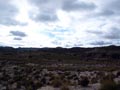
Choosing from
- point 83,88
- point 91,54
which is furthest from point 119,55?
point 83,88

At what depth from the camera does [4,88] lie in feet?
111

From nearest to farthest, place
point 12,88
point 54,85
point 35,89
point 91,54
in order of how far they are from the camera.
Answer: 1. point 54,85
2. point 35,89
3. point 12,88
4. point 91,54

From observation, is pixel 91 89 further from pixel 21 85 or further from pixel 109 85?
pixel 21 85

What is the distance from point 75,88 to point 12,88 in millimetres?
11606

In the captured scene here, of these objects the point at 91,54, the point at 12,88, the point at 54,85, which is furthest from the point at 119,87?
the point at 91,54

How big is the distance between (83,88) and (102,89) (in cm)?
412

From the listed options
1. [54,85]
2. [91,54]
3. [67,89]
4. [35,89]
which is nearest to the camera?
[67,89]

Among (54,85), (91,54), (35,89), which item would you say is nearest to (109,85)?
(54,85)

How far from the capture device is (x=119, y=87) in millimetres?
20609

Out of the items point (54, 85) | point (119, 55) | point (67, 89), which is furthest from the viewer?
point (119, 55)

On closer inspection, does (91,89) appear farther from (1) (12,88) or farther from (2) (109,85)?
(1) (12,88)

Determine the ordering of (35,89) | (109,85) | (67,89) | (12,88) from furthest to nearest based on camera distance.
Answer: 1. (12,88)
2. (35,89)
3. (67,89)
4. (109,85)

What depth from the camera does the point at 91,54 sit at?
6398 inches

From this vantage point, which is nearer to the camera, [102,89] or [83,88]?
[102,89]
